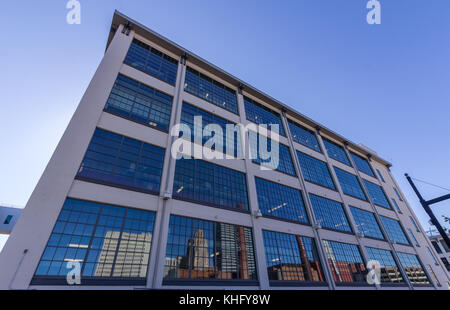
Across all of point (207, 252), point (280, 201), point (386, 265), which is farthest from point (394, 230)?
point (207, 252)

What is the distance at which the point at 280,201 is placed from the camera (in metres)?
18.8

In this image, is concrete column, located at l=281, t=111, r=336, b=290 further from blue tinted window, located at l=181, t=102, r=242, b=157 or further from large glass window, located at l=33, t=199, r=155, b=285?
large glass window, located at l=33, t=199, r=155, b=285

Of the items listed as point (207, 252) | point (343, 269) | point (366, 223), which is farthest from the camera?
point (366, 223)

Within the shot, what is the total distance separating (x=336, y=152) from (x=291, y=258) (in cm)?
2052

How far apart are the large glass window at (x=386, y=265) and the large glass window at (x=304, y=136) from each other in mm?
13010

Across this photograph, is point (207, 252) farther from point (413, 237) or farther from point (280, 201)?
point (413, 237)

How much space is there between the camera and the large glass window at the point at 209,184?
1435cm

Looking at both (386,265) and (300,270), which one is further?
(386,265)

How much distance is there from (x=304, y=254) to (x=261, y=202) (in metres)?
5.37

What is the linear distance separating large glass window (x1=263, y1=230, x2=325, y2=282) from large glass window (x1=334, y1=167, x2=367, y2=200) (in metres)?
12.2

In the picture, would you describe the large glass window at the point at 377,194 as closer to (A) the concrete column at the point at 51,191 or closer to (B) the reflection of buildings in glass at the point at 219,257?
(B) the reflection of buildings in glass at the point at 219,257

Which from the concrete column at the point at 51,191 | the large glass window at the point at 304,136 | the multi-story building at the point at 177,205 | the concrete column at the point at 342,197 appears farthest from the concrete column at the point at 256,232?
the concrete column at the point at 342,197

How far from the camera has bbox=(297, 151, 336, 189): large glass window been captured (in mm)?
23781
